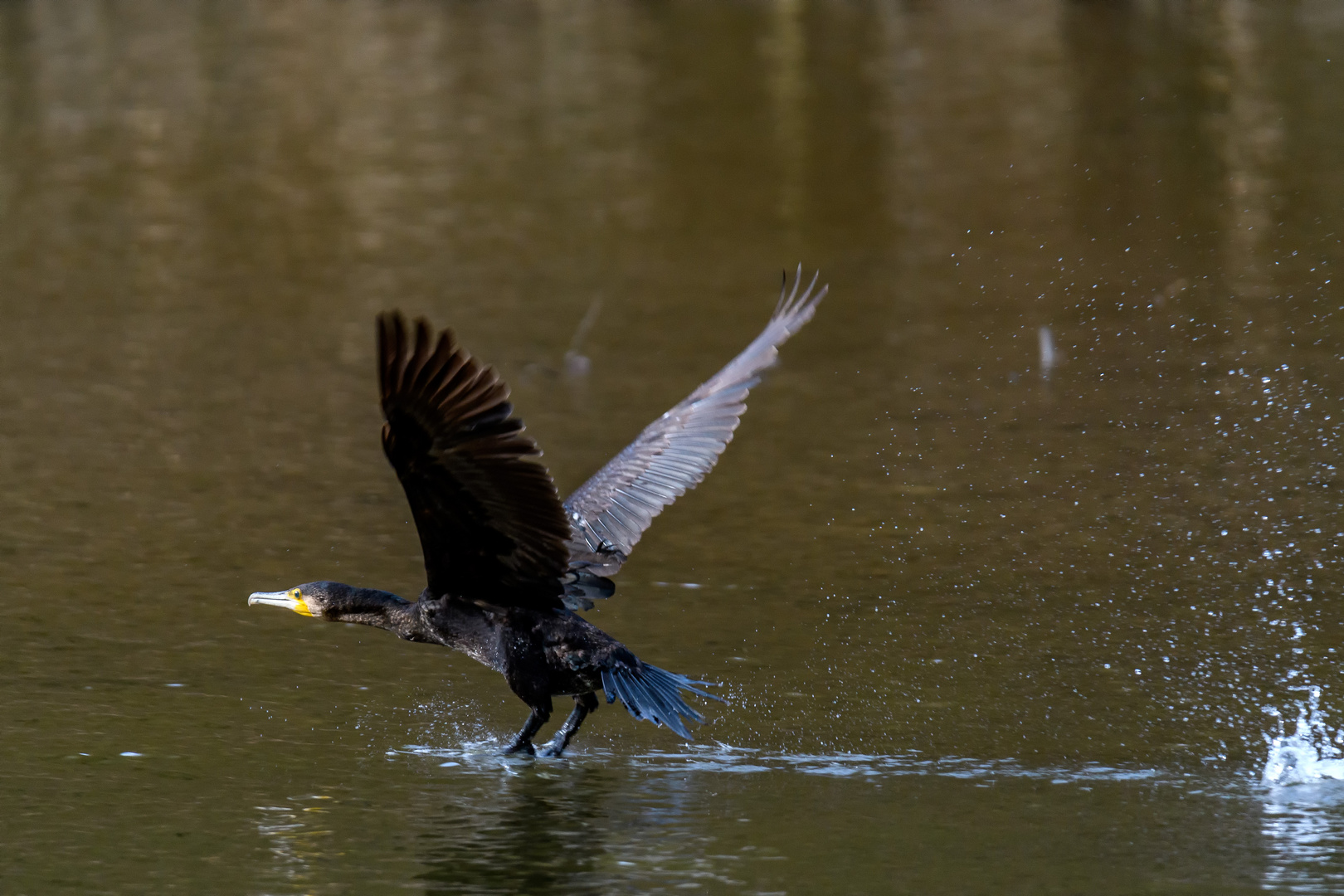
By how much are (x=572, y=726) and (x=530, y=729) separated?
15cm

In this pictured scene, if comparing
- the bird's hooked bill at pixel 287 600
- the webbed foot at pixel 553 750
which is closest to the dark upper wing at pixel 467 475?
the webbed foot at pixel 553 750

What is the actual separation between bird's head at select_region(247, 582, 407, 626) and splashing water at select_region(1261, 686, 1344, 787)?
2813 mm

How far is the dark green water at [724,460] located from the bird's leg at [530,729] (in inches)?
3.5

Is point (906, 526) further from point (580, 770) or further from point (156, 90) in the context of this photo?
point (156, 90)

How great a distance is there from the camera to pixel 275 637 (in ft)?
25.3

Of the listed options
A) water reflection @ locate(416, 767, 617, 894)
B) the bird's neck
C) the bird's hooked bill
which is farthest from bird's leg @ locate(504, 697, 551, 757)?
the bird's hooked bill

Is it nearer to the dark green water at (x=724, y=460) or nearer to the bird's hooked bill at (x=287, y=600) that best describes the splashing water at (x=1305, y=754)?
the dark green water at (x=724, y=460)

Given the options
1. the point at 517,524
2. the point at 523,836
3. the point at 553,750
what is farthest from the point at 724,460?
the point at 523,836

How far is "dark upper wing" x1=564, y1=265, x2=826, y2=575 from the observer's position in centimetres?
705

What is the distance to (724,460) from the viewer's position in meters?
10.3

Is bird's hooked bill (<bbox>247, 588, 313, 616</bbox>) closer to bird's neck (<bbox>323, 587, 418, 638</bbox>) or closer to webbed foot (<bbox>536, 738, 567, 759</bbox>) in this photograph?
bird's neck (<bbox>323, 587, 418, 638</bbox>)

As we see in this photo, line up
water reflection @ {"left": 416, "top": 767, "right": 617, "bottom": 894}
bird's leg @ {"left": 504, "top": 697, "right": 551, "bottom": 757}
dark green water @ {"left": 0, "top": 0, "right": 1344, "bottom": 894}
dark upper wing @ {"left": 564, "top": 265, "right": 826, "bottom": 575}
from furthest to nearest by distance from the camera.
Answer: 1. dark upper wing @ {"left": 564, "top": 265, "right": 826, "bottom": 575}
2. bird's leg @ {"left": 504, "top": 697, "right": 551, "bottom": 757}
3. dark green water @ {"left": 0, "top": 0, "right": 1344, "bottom": 894}
4. water reflection @ {"left": 416, "top": 767, "right": 617, "bottom": 894}

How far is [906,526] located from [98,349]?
19.5ft

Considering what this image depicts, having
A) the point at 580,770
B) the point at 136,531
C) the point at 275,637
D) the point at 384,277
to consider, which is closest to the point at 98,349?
the point at 384,277
